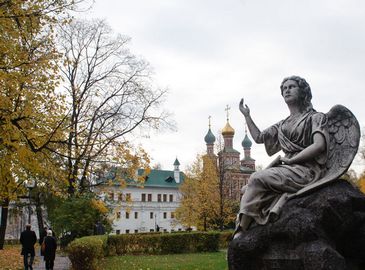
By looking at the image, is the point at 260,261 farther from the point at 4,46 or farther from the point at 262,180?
the point at 4,46

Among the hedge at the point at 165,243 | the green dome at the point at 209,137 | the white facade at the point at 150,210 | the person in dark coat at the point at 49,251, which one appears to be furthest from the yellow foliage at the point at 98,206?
the green dome at the point at 209,137

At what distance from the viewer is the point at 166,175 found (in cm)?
8056

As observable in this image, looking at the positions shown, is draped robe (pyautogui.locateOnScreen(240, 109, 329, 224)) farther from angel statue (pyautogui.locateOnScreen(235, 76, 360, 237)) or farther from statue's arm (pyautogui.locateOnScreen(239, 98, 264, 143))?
statue's arm (pyautogui.locateOnScreen(239, 98, 264, 143))

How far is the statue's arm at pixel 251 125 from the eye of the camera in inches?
258

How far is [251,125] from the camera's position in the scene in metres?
6.66

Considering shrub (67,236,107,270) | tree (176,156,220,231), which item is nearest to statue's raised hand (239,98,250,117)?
shrub (67,236,107,270)

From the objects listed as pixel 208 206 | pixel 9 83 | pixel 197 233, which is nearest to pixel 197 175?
pixel 208 206

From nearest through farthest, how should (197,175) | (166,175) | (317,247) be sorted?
(317,247) → (197,175) → (166,175)

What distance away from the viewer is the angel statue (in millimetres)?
5555

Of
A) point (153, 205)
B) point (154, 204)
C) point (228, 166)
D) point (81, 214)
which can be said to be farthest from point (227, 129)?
point (81, 214)

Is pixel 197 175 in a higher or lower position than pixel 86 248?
higher

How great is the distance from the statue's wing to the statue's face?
488mm

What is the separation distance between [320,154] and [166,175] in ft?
247

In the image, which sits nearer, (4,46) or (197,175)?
(4,46)
